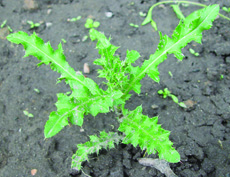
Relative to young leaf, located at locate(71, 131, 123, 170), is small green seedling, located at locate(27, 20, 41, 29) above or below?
above

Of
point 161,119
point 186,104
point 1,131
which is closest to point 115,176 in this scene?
point 161,119

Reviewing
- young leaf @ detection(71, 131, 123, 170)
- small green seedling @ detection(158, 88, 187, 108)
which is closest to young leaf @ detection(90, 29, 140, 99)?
young leaf @ detection(71, 131, 123, 170)

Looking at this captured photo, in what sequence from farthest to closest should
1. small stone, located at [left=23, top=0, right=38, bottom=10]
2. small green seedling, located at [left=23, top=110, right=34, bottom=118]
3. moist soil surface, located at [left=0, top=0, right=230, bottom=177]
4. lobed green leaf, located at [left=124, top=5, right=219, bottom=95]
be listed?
small stone, located at [left=23, top=0, right=38, bottom=10], small green seedling, located at [left=23, top=110, right=34, bottom=118], moist soil surface, located at [left=0, top=0, right=230, bottom=177], lobed green leaf, located at [left=124, top=5, right=219, bottom=95]

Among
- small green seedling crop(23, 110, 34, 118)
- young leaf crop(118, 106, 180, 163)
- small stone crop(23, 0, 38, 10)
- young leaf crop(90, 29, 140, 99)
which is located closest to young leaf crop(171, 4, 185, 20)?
young leaf crop(90, 29, 140, 99)

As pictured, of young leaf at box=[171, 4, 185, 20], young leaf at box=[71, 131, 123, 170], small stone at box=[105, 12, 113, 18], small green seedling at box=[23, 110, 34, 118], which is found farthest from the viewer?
small stone at box=[105, 12, 113, 18]

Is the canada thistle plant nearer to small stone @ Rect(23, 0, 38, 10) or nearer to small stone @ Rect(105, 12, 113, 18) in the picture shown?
small stone @ Rect(105, 12, 113, 18)

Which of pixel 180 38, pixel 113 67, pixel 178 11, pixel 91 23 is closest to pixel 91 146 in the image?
pixel 113 67

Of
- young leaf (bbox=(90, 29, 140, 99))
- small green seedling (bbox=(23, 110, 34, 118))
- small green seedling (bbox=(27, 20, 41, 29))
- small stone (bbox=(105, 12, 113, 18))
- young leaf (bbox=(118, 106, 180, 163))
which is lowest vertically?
Result: small green seedling (bbox=(23, 110, 34, 118))

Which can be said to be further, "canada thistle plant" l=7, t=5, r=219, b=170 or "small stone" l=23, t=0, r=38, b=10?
"small stone" l=23, t=0, r=38, b=10
